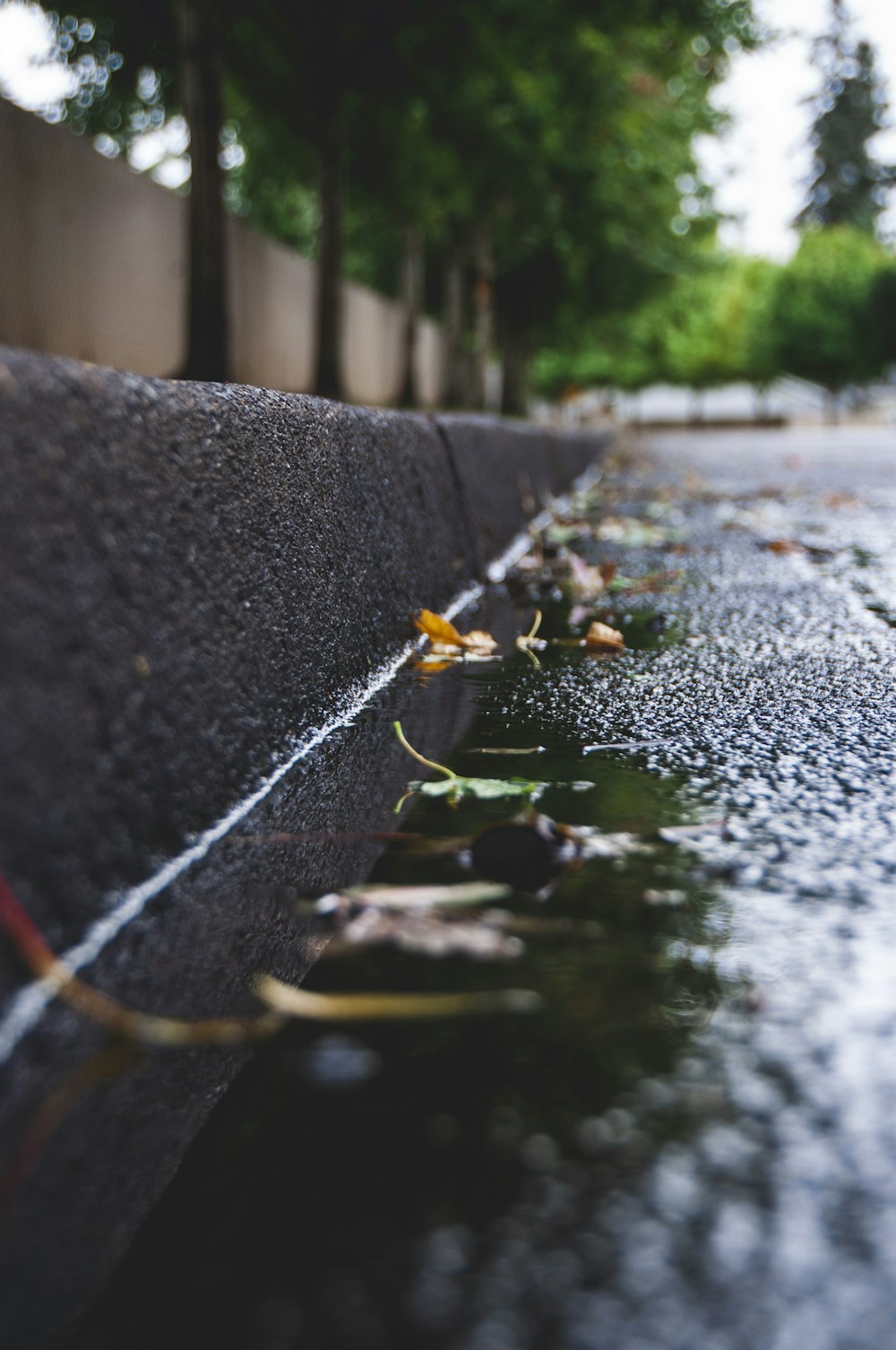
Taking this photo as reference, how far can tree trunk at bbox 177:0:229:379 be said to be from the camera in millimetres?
8930

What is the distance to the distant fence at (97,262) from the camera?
9320mm

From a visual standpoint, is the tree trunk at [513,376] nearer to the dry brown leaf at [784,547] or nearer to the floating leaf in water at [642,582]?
the dry brown leaf at [784,547]

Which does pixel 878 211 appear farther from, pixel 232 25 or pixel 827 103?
pixel 232 25

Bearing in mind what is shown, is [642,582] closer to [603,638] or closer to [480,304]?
[603,638]

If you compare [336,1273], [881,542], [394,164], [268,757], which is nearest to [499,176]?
[394,164]

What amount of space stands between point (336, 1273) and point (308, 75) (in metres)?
12.4

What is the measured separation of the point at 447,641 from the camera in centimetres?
290

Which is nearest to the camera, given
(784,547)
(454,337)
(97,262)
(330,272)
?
(784,547)

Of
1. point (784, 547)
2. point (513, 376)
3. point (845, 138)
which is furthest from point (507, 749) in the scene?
point (845, 138)

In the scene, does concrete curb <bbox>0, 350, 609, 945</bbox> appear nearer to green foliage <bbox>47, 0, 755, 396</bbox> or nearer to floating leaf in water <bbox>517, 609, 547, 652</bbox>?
floating leaf in water <bbox>517, 609, 547, 652</bbox>

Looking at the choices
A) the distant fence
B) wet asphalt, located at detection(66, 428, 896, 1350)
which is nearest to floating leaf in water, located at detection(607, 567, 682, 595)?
wet asphalt, located at detection(66, 428, 896, 1350)

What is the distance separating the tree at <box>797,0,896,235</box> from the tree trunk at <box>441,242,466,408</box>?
57.1 m

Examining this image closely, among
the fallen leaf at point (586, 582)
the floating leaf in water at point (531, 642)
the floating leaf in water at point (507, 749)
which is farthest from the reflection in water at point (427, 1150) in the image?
the fallen leaf at point (586, 582)

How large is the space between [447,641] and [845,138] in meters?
78.8
